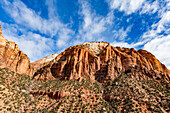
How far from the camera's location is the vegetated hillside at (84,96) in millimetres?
36344

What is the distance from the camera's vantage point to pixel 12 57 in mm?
53469

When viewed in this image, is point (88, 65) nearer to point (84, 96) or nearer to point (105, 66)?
point (105, 66)

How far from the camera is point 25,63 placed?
59812mm

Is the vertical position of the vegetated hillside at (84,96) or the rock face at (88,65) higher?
the rock face at (88,65)

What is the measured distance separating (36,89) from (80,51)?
36.4m

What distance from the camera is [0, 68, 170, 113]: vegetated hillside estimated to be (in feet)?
119

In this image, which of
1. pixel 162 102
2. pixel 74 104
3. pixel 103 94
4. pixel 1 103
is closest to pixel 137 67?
pixel 162 102

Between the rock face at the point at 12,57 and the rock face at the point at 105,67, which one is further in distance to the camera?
the rock face at the point at 105,67

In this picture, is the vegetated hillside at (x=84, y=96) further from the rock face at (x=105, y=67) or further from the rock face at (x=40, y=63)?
the rock face at (x=40, y=63)

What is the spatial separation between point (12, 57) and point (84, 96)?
146ft

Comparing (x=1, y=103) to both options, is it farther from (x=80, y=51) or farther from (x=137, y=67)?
(x=137, y=67)

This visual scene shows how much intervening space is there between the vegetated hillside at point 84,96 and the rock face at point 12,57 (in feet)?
26.3

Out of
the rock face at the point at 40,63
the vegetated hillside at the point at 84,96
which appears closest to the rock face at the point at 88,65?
the vegetated hillside at the point at 84,96

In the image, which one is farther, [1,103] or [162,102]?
[162,102]
